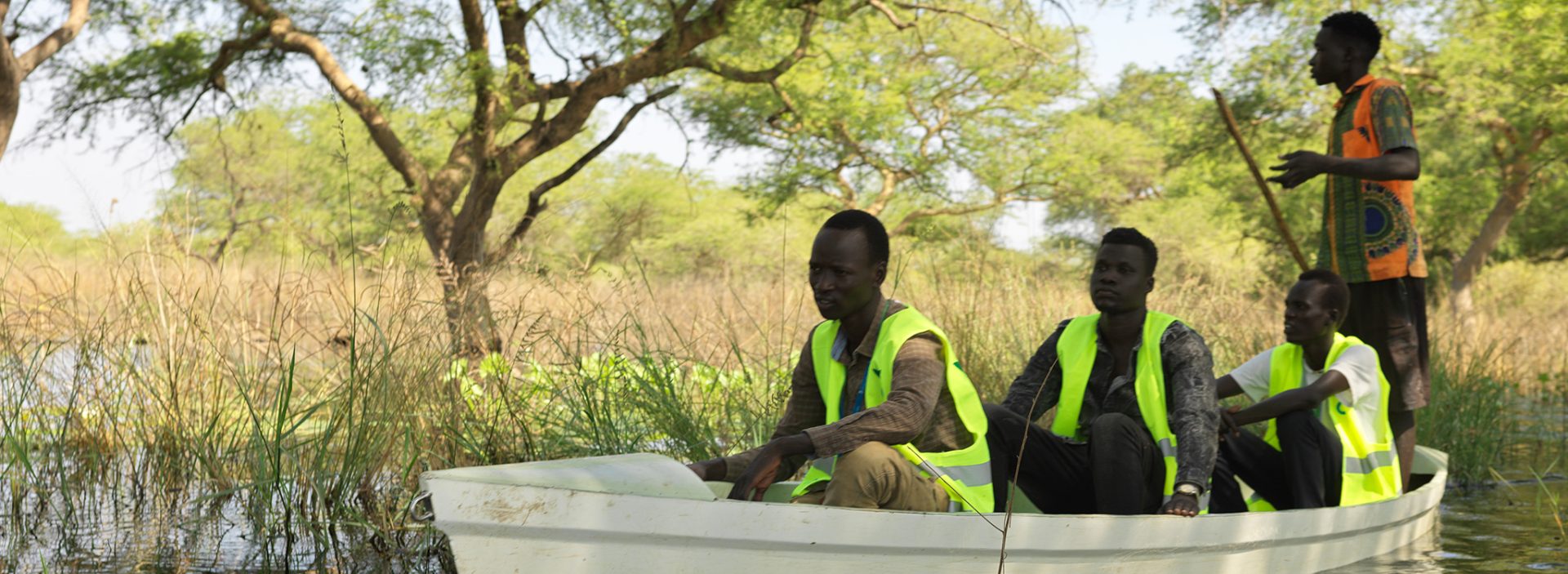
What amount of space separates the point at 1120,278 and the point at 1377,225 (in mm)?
1571

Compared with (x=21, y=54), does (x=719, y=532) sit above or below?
below

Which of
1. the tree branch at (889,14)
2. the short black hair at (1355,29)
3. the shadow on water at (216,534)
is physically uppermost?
the tree branch at (889,14)

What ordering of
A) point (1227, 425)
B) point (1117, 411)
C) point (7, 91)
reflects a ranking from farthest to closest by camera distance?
point (7, 91), point (1227, 425), point (1117, 411)

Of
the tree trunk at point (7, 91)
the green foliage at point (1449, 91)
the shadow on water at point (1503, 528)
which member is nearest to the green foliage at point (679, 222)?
the green foliage at point (1449, 91)

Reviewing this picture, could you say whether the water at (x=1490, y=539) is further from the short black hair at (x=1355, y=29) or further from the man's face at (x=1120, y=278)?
the short black hair at (x=1355, y=29)

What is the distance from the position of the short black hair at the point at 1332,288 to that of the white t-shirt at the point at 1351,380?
0.48 feet

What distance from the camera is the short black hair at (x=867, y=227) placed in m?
3.40

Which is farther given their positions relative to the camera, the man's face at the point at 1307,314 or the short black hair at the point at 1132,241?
the man's face at the point at 1307,314

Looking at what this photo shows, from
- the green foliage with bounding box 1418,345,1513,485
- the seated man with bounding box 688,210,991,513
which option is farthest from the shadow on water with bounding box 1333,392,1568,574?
the seated man with bounding box 688,210,991,513

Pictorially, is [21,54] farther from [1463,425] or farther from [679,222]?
[679,222]

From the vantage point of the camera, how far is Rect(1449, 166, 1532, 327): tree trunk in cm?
1594

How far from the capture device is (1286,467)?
438cm

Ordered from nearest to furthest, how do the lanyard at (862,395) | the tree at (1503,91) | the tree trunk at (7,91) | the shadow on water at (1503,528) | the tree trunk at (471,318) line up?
the lanyard at (862,395)
the shadow on water at (1503,528)
the tree trunk at (471,318)
the tree trunk at (7,91)
the tree at (1503,91)

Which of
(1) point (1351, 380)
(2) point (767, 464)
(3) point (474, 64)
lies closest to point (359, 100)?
(3) point (474, 64)
